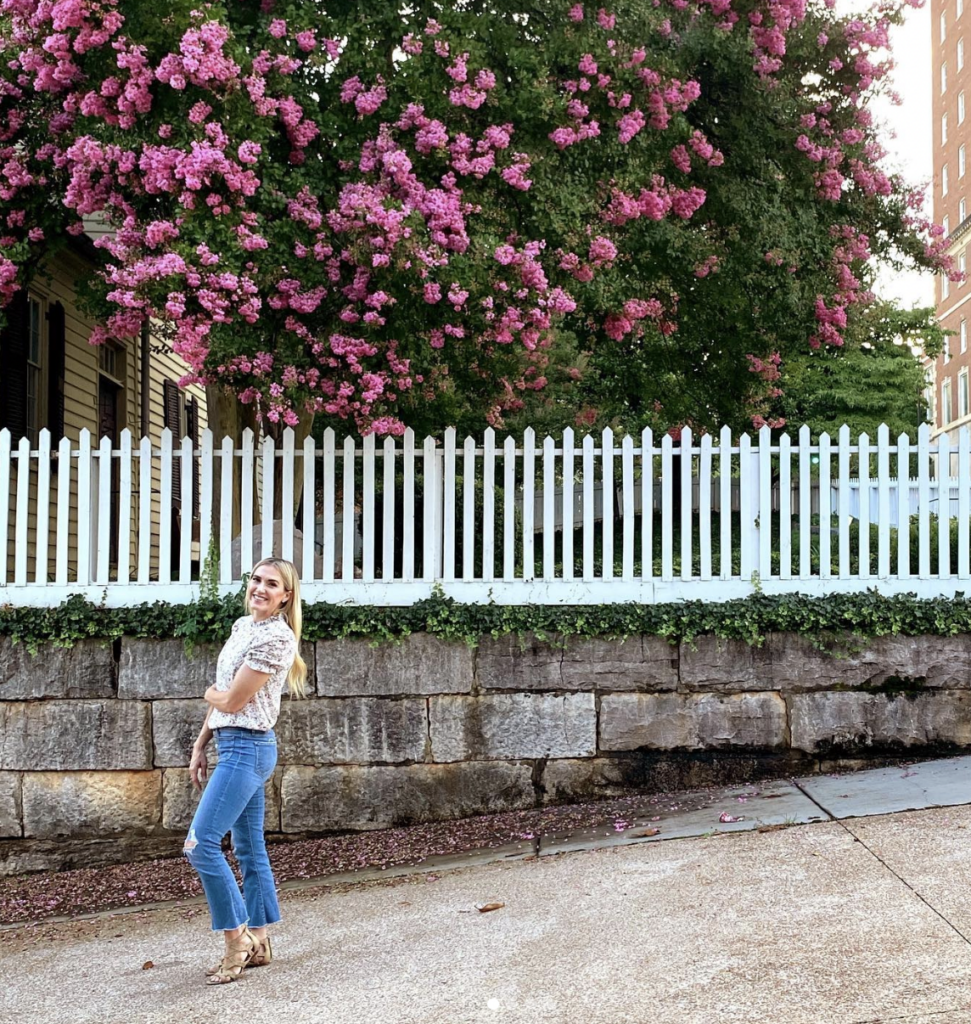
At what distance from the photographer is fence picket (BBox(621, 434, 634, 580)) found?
6941 mm

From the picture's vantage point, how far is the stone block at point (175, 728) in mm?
6734

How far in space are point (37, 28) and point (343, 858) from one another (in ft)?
17.1

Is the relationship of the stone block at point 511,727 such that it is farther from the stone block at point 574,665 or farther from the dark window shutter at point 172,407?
the dark window shutter at point 172,407

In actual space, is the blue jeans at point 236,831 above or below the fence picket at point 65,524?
below

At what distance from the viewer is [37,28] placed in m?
6.69

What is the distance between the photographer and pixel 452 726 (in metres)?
6.73

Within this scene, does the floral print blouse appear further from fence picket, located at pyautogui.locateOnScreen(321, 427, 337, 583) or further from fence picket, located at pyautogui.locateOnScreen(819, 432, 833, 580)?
fence picket, located at pyautogui.locateOnScreen(819, 432, 833, 580)

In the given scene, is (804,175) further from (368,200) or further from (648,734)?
(648,734)

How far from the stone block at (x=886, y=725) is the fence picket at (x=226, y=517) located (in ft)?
11.9

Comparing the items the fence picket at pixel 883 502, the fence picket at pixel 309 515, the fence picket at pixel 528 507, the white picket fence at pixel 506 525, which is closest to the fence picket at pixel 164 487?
the white picket fence at pixel 506 525

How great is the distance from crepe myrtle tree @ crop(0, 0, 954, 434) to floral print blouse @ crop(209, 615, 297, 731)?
2.44 metres

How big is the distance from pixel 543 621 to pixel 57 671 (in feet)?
9.74

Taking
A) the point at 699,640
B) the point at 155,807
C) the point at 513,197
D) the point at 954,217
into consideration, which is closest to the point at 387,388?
the point at 513,197

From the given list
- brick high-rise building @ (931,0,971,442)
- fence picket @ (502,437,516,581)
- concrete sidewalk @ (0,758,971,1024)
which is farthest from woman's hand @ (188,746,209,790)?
brick high-rise building @ (931,0,971,442)
